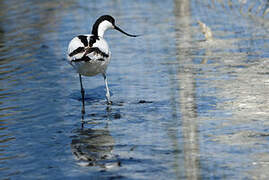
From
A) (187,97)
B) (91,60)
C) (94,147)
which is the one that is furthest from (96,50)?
(94,147)

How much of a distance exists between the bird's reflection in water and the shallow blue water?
11 mm

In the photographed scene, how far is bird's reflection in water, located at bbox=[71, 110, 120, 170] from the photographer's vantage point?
585cm

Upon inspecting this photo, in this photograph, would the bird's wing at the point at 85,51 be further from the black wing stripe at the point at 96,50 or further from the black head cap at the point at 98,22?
the black head cap at the point at 98,22

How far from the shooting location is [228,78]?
9.17m

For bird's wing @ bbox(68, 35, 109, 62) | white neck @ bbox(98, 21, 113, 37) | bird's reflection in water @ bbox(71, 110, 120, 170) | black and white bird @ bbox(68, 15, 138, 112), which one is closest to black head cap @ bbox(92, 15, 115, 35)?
white neck @ bbox(98, 21, 113, 37)

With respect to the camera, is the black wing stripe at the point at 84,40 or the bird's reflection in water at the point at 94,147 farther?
the black wing stripe at the point at 84,40

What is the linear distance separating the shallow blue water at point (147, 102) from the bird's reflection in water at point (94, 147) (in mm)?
11

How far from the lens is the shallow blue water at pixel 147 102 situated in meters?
5.76

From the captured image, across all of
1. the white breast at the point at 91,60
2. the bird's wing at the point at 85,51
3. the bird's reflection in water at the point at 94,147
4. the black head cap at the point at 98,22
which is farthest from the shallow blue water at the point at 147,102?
the black head cap at the point at 98,22

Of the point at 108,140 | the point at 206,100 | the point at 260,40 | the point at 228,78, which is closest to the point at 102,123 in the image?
the point at 108,140

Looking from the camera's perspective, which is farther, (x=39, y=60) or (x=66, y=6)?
(x=66, y=6)

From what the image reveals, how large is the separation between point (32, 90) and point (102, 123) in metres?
2.23

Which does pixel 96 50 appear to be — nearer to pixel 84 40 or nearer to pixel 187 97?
pixel 84 40

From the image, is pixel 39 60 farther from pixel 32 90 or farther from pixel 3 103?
pixel 3 103
